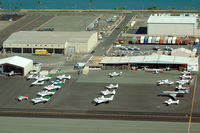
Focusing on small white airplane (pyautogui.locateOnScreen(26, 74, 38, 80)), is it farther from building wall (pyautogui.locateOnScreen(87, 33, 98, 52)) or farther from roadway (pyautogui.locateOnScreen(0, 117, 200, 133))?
building wall (pyautogui.locateOnScreen(87, 33, 98, 52))

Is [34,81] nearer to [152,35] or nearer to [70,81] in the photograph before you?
[70,81]

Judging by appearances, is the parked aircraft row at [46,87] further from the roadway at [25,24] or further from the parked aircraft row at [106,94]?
the roadway at [25,24]

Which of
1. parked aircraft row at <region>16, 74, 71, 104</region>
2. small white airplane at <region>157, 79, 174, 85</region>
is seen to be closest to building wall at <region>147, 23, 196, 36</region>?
small white airplane at <region>157, 79, 174, 85</region>

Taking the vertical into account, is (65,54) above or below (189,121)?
above

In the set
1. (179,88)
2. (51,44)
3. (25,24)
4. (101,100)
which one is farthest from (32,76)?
(25,24)

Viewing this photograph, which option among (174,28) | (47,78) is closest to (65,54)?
(47,78)

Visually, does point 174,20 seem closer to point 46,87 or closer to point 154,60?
point 154,60

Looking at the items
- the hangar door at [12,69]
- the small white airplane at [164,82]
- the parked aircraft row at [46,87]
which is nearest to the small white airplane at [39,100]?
the parked aircraft row at [46,87]
